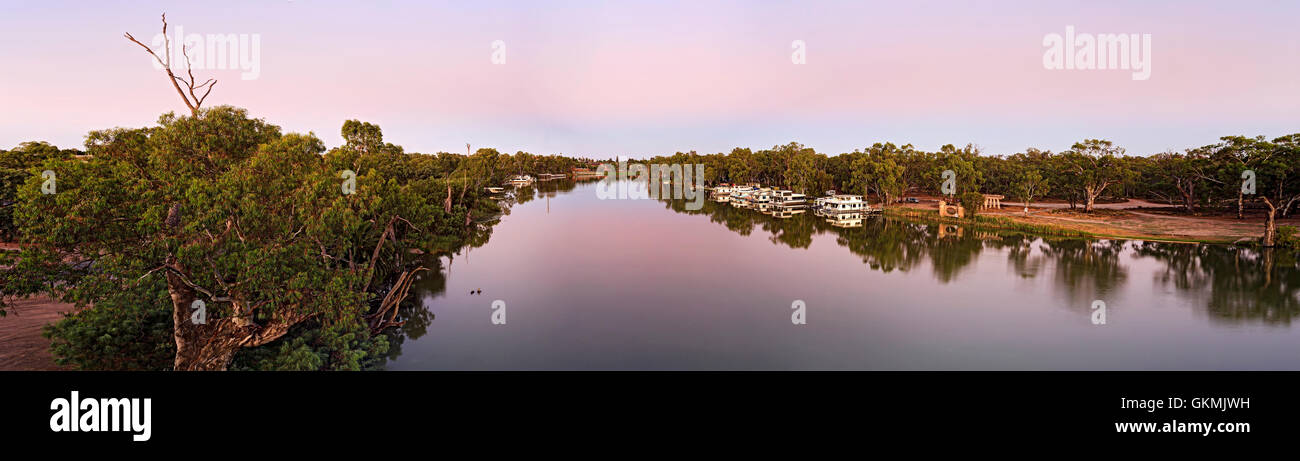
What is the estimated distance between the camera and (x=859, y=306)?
79.0ft

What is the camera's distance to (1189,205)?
53750mm

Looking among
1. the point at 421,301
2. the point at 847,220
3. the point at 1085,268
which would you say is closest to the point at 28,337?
the point at 421,301

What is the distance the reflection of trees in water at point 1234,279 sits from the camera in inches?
877

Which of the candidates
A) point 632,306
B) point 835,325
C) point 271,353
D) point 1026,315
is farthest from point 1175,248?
point 271,353

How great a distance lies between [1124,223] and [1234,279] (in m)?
24.2

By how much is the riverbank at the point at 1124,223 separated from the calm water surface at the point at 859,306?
3775 millimetres

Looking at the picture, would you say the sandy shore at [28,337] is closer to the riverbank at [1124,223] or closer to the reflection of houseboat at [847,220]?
the reflection of houseboat at [847,220]

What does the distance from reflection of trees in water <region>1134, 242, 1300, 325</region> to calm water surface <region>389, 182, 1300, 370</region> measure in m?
0.13

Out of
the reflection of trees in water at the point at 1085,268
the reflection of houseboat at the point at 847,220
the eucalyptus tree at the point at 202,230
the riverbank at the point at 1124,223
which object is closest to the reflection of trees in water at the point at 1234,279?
the reflection of trees in water at the point at 1085,268

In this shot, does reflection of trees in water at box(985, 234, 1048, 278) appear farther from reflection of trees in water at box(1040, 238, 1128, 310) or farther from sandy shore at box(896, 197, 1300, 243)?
sandy shore at box(896, 197, 1300, 243)

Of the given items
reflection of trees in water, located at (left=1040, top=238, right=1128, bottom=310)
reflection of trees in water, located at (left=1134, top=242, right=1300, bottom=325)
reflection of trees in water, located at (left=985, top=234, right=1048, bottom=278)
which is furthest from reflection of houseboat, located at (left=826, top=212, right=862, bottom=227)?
reflection of trees in water, located at (left=1134, top=242, right=1300, bottom=325)

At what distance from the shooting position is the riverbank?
131 feet
